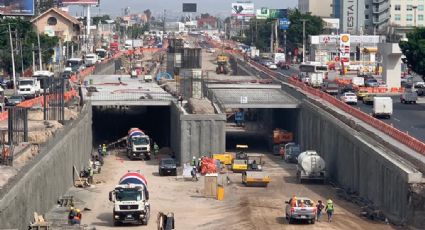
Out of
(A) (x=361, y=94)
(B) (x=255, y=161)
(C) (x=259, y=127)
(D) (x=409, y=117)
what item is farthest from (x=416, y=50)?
(B) (x=255, y=161)

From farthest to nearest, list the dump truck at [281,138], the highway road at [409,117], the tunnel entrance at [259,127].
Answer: the tunnel entrance at [259,127], the dump truck at [281,138], the highway road at [409,117]

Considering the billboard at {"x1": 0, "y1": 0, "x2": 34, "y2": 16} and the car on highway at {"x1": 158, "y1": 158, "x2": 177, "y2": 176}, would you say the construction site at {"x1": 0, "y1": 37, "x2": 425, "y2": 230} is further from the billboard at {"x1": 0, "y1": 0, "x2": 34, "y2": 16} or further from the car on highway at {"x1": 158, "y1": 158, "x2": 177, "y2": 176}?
the billboard at {"x1": 0, "y1": 0, "x2": 34, "y2": 16}

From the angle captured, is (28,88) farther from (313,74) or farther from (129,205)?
(129,205)

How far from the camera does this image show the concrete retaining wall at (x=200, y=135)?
75.4 m

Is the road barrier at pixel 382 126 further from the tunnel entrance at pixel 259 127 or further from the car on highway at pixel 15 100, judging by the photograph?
the car on highway at pixel 15 100

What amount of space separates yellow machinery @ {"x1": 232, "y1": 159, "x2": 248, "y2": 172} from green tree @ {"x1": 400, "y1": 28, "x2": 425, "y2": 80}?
3895 centimetres

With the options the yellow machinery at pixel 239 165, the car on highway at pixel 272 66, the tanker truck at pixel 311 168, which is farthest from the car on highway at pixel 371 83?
the tanker truck at pixel 311 168

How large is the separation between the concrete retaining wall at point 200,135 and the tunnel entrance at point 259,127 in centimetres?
1065

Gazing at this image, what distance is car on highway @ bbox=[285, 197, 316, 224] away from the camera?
5116cm

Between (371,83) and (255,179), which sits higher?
(371,83)

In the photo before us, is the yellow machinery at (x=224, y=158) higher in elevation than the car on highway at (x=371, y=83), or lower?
lower

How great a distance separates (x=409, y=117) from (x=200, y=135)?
1802 centimetres

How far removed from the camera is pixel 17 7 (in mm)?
141875

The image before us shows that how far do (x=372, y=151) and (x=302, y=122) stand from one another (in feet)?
89.4
